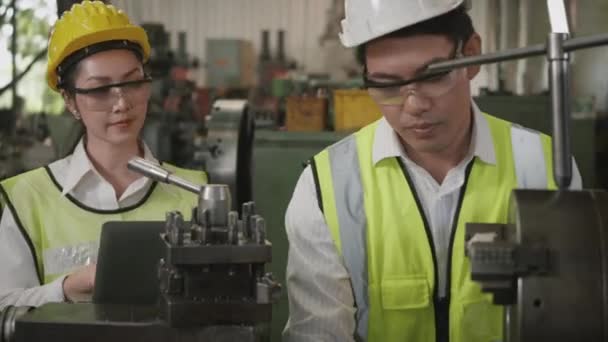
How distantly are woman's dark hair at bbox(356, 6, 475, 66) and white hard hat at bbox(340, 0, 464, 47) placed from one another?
0.01m

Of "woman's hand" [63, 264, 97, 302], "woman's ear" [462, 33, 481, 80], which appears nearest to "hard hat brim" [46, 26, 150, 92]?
"woman's hand" [63, 264, 97, 302]

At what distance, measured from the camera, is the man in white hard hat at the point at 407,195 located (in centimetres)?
140

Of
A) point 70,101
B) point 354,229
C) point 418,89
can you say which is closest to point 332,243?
point 354,229

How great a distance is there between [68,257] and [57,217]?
85 mm

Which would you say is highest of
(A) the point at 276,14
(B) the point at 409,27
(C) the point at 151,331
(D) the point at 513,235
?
(A) the point at 276,14

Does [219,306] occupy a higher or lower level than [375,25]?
lower

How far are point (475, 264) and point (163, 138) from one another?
325 cm

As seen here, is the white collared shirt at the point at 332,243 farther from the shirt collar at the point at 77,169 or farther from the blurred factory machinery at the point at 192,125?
the blurred factory machinery at the point at 192,125

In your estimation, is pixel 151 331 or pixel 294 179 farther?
pixel 294 179

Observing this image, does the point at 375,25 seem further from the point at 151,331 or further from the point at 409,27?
the point at 151,331

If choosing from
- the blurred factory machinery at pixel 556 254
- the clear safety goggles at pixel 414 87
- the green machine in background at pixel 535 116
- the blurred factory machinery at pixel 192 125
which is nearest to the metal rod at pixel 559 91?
the blurred factory machinery at pixel 556 254

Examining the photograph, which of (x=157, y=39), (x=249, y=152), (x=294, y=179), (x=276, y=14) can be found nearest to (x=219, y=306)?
(x=249, y=152)

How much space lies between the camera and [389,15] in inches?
55.5

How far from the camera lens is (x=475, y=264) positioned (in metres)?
0.92
